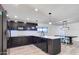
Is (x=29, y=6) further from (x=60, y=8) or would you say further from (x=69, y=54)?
(x=69, y=54)

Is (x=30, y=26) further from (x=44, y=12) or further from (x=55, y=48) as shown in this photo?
(x=55, y=48)

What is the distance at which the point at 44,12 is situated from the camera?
62.9 inches

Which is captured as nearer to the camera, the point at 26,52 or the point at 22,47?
the point at 26,52

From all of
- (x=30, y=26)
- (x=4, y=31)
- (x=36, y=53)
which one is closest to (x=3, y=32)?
(x=4, y=31)

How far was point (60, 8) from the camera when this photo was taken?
4.91ft

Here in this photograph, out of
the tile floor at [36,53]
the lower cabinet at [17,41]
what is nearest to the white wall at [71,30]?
the tile floor at [36,53]

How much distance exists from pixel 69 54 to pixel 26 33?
3.25 ft

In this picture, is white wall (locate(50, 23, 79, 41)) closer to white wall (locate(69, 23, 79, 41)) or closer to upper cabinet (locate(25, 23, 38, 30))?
white wall (locate(69, 23, 79, 41))

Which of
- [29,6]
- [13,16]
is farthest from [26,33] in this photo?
[29,6]

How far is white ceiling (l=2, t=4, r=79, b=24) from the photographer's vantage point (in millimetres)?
1479

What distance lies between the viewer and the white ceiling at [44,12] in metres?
1.48

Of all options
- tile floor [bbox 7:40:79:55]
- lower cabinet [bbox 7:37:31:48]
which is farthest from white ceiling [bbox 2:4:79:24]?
tile floor [bbox 7:40:79:55]

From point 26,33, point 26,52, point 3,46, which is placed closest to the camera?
point 3,46

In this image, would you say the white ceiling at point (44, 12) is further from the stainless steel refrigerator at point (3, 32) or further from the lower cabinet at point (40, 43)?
the lower cabinet at point (40, 43)
